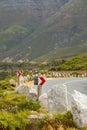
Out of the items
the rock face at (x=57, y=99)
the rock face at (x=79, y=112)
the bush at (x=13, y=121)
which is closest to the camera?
the rock face at (x=79, y=112)

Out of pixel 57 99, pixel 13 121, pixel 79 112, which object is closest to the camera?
pixel 79 112

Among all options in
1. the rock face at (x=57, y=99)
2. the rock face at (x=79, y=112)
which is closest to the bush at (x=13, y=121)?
the rock face at (x=79, y=112)

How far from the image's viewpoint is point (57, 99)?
672 inches

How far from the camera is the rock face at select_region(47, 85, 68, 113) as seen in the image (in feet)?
55.6

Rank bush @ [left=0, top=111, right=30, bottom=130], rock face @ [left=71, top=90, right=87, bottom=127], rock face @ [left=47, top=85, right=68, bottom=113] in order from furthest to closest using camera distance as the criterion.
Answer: rock face @ [left=47, top=85, right=68, bottom=113] → bush @ [left=0, top=111, right=30, bottom=130] → rock face @ [left=71, top=90, right=87, bottom=127]

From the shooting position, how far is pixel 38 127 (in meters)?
14.8

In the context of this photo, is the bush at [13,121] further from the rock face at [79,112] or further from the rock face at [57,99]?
the rock face at [57,99]

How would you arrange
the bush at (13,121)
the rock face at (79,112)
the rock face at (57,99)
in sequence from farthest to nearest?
the rock face at (57,99) < the bush at (13,121) < the rock face at (79,112)

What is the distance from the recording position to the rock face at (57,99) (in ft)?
55.6

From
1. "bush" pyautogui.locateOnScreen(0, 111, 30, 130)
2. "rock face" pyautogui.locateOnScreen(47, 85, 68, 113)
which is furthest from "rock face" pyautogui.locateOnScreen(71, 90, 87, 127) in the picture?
"rock face" pyautogui.locateOnScreen(47, 85, 68, 113)

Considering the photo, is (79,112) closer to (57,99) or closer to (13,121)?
(13,121)

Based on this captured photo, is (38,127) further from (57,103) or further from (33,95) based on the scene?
(33,95)

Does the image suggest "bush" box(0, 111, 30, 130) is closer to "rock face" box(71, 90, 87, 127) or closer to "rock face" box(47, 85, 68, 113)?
"rock face" box(71, 90, 87, 127)

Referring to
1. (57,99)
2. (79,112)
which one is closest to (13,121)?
(79,112)
